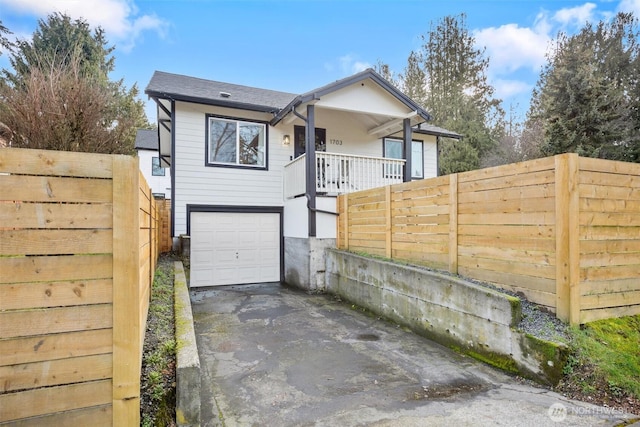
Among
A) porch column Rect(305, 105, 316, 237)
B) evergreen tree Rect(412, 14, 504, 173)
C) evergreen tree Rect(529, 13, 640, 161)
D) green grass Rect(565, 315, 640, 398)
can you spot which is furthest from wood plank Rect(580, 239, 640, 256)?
evergreen tree Rect(412, 14, 504, 173)

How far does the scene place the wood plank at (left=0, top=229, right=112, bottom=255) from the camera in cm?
180

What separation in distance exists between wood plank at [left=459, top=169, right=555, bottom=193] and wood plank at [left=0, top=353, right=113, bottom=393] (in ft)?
14.3

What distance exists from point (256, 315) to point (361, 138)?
278 inches

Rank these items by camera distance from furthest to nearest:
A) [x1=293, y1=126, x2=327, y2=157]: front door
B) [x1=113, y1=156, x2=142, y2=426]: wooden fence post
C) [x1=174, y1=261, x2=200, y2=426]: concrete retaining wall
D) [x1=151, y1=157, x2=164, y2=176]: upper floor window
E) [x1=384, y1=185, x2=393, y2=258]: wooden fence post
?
[x1=151, y1=157, x2=164, y2=176]: upper floor window, [x1=293, y1=126, x2=327, y2=157]: front door, [x1=384, y1=185, x2=393, y2=258]: wooden fence post, [x1=174, y1=261, x2=200, y2=426]: concrete retaining wall, [x1=113, y1=156, x2=142, y2=426]: wooden fence post

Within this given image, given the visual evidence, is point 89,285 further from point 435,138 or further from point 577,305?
point 435,138

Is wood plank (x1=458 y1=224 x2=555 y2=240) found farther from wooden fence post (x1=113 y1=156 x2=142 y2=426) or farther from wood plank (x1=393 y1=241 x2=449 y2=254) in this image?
wooden fence post (x1=113 y1=156 x2=142 y2=426)

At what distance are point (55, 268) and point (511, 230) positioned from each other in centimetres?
446

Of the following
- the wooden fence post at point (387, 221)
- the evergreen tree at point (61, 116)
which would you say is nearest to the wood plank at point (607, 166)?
Answer: the wooden fence post at point (387, 221)

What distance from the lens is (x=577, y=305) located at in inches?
136

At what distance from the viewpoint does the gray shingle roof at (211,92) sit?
834 centimetres

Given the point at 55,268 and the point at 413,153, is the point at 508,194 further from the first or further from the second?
the point at 413,153

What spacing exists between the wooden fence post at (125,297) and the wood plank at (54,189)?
0.26 ft

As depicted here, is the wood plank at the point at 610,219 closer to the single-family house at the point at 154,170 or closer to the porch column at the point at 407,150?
the porch column at the point at 407,150

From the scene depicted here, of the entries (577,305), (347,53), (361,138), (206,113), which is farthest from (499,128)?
(577,305)
